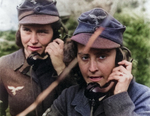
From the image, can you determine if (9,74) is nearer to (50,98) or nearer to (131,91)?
(50,98)

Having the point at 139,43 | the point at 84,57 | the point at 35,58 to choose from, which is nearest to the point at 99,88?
the point at 84,57

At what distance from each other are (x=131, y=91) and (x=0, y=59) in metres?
0.81

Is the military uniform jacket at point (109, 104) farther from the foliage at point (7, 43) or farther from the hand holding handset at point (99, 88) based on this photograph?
the foliage at point (7, 43)

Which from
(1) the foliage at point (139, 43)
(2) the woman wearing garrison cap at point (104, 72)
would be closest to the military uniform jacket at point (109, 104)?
(2) the woman wearing garrison cap at point (104, 72)

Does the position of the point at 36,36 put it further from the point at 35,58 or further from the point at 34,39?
the point at 35,58

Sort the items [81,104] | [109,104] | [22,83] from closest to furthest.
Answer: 1. [109,104]
2. [81,104]
3. [22,83]

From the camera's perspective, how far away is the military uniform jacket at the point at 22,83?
4.69 feet

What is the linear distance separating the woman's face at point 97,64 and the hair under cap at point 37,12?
0.32m

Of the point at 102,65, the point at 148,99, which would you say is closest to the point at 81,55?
the point at 102,65

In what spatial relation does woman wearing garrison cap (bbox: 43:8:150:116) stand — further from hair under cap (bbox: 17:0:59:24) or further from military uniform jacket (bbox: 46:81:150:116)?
hair under cap (bbox: 17:0:59:24)

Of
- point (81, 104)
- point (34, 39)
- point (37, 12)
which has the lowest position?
point (81, 104)

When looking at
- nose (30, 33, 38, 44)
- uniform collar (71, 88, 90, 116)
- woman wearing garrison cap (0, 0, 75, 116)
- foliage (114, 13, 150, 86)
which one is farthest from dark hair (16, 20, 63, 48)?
foliage (114, 13, 150, 86)

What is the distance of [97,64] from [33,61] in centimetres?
42

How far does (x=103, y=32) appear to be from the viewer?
1.15 m
